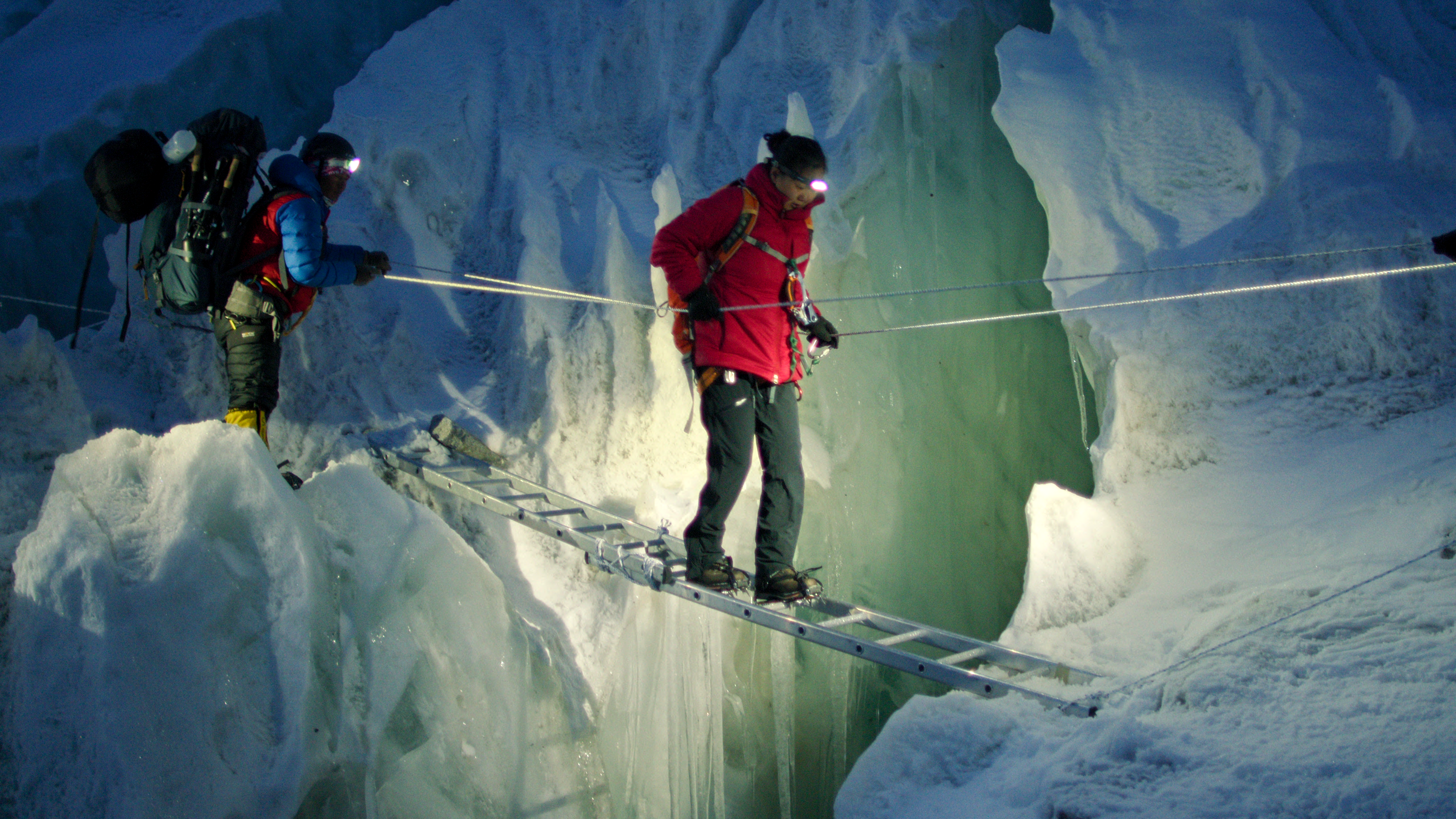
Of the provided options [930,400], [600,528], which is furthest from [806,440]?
[600,528]

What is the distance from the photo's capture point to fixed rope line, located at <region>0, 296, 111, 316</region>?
4.13m

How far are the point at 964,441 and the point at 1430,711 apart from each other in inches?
104

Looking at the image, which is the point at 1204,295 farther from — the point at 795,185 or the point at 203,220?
the point at 203,220

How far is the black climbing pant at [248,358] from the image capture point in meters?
3.34

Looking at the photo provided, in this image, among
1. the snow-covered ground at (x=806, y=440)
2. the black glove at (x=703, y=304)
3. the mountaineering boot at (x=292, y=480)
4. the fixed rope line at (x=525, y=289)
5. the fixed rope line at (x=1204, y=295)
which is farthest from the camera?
the fixed rope line at (x=525, y=289)

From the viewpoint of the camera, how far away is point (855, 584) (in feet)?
14.7

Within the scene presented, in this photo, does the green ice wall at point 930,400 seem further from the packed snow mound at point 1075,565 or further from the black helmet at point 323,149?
the black helmet at point 323,149

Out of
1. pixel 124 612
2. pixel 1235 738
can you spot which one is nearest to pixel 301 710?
pixel 124 612

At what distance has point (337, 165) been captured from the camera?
3.52m

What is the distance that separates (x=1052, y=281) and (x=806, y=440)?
4.73ft

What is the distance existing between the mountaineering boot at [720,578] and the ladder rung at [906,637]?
A: 0.46 metres

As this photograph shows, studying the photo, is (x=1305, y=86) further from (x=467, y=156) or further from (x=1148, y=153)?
(x=467, y=156)

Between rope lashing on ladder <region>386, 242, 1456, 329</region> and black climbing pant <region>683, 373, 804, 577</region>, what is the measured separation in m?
0.26

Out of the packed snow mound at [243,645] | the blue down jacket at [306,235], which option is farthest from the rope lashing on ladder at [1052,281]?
the packed snow mound at [243,645]
